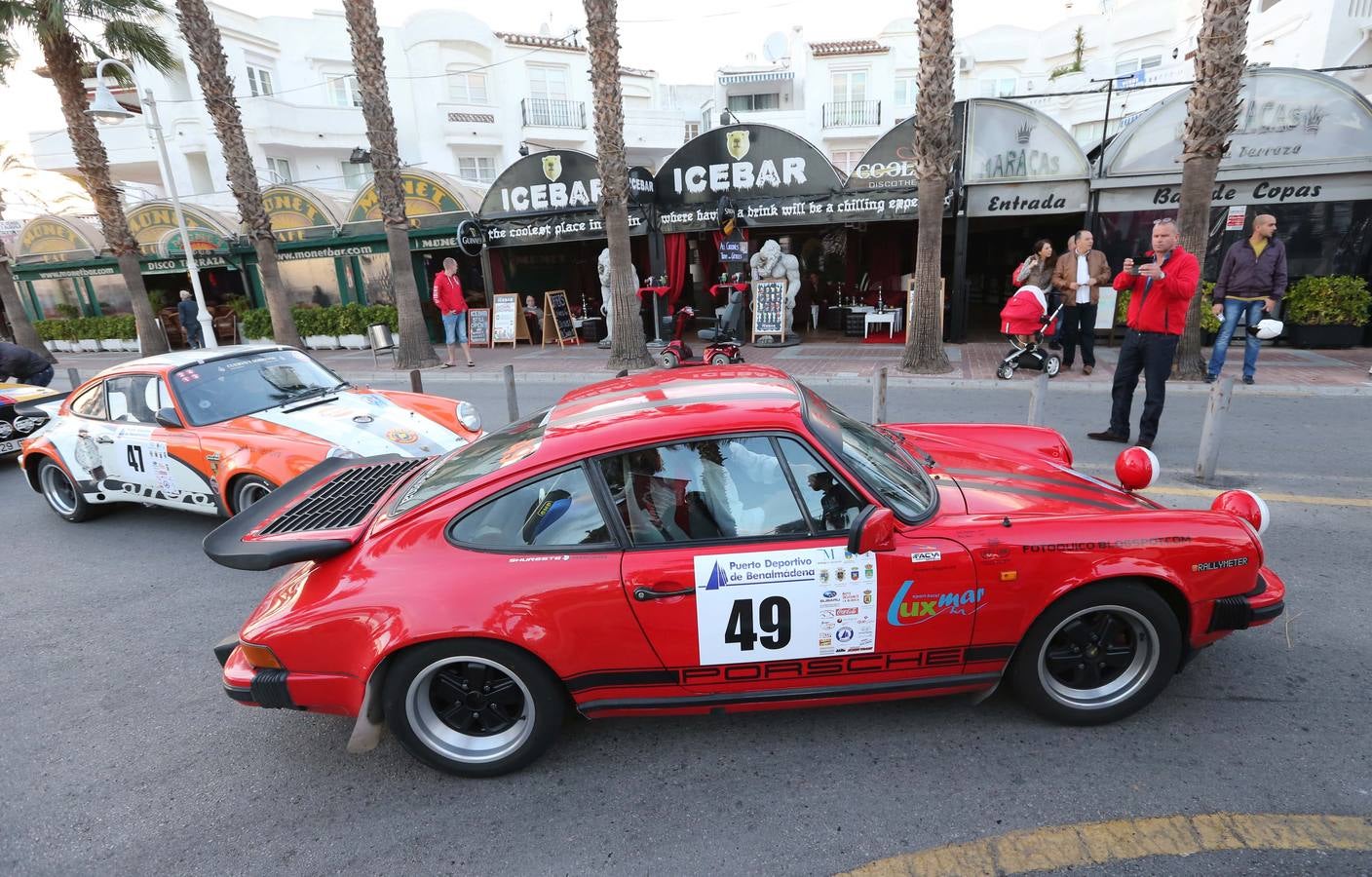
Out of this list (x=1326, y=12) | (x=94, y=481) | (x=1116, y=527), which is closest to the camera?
(x=1116, y=527)

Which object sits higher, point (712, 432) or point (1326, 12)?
point (1326, 12)

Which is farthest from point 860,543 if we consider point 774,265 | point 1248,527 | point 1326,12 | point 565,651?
point 1326,12

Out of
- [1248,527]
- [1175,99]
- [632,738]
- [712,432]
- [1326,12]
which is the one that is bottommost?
[632,738]

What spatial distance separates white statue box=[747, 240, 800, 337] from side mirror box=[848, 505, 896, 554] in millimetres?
12818

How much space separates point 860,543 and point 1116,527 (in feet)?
3.32

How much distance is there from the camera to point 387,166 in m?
13.6

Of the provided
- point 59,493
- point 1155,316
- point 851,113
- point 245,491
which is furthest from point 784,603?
point 851,113

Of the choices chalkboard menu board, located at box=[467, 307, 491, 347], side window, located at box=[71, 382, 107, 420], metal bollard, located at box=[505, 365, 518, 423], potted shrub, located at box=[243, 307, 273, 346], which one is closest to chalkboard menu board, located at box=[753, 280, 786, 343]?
chalkboard menu board, located at box=[467, 307, 491, 347]

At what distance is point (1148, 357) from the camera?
6.16m

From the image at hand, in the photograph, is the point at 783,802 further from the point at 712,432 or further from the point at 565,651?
the point at 712,432

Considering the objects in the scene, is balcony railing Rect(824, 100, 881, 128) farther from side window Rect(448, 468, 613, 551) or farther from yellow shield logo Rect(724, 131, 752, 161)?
side window Rect(448, 468, 613, 551)

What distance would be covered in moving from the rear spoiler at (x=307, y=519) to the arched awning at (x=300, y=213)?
17229mm

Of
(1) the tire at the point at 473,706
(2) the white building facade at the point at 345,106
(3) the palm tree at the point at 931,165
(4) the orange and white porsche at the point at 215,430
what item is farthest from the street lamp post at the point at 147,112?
(2) the white building facade at the point at 345,106

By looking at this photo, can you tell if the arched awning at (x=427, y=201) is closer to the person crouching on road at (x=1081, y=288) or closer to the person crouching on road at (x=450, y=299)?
the person crouching on road at (x=450, y=299)
